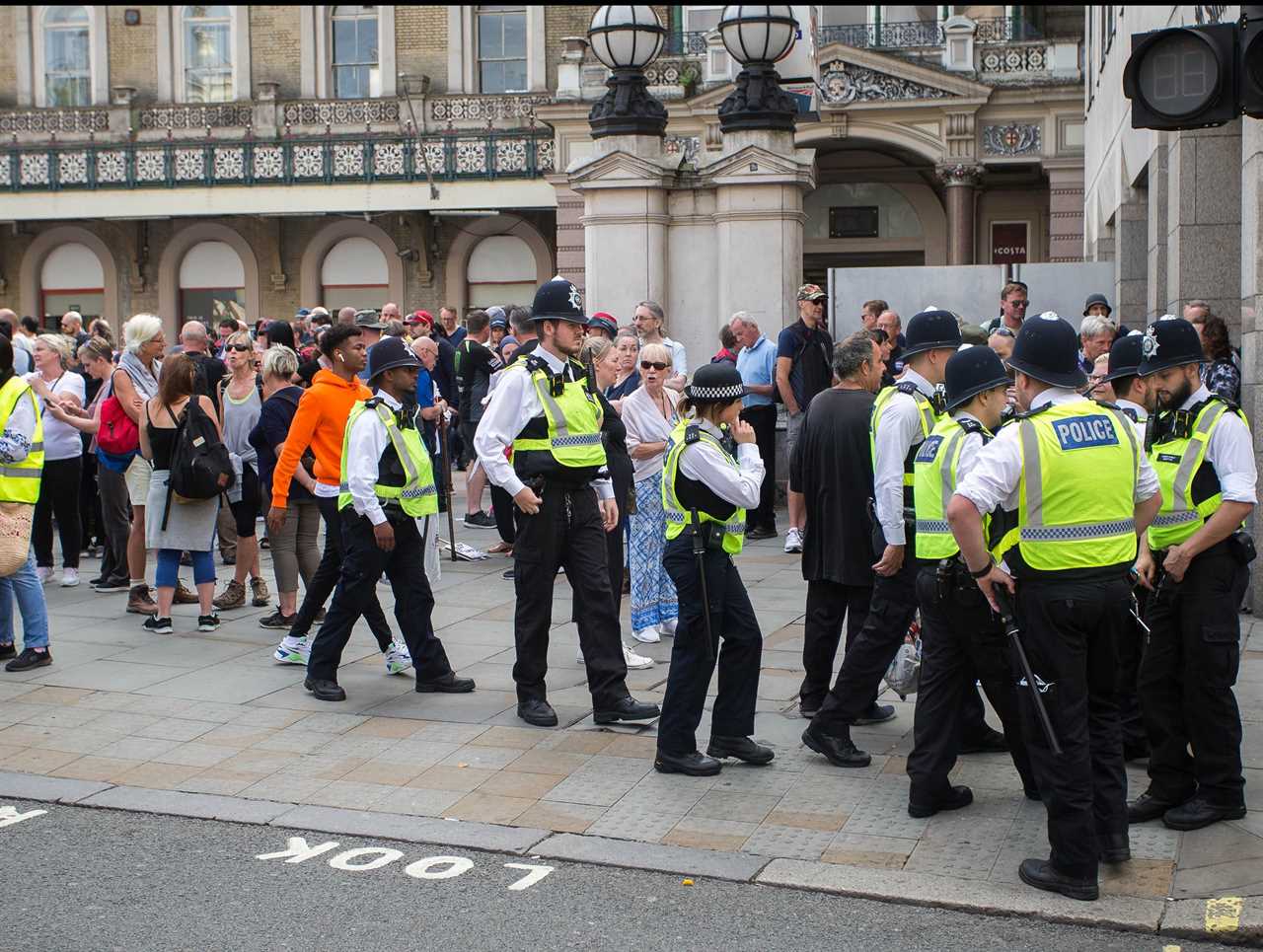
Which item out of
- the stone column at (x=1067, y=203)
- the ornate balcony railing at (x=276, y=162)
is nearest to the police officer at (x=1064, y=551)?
the stone column at (x=1067, y=203)

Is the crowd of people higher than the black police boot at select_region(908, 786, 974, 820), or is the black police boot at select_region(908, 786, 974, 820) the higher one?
the crowd of people

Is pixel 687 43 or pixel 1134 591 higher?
pixel 687 43

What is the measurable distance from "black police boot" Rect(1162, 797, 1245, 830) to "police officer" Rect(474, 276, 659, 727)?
8.09 feet

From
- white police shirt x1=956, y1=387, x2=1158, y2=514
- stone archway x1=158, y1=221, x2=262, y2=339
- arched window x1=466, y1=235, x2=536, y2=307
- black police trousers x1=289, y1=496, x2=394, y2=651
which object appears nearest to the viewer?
white police shirt x1=956, y1=387, x2=1158, y2=514

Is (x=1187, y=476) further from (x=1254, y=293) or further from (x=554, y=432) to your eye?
(x=1254, y=293)

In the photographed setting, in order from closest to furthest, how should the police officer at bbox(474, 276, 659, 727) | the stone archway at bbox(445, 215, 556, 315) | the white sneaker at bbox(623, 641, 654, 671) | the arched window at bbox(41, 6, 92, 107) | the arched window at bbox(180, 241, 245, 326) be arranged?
the police officer at bbox(474, 276, 659, 727) → the white sneaker at bbox(623, 641, 654, 671) → the stone archway at bbox(445, 215, 556, 315) → the arched window at bbox(41, 6, 92, 107) → the arched window at bbox(180, 241, 245, 326)

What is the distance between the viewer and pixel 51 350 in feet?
38.3

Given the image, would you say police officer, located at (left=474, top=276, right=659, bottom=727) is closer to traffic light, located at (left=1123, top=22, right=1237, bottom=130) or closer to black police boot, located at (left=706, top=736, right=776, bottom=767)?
black police boot, located at (left=706, top=736, right=776, bottom=767)

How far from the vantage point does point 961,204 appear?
26812mm

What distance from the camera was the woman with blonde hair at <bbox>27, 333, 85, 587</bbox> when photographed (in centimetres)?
1168

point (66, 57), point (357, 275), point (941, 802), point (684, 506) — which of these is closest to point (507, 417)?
point (684, 506)

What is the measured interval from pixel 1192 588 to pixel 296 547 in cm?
577

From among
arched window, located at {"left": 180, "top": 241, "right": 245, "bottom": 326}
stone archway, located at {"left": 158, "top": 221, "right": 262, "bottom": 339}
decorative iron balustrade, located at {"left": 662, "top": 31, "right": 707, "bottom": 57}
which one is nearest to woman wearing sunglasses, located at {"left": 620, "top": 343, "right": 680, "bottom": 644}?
decorative iron balustrade, located at {"left": 662, "top": 31, "right": 707, "bottom": 57}

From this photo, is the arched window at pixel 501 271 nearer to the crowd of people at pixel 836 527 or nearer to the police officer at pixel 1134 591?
the crowd of people at pixel 836 527
